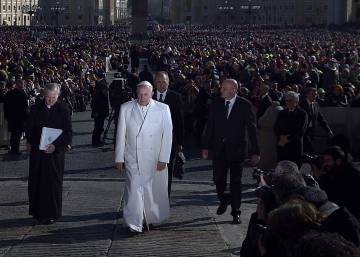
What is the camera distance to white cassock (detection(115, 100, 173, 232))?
28.8 feet

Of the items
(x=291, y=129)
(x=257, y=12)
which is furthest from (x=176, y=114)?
(x=257, y=12)

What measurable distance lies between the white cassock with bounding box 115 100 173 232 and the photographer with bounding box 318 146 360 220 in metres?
1.89

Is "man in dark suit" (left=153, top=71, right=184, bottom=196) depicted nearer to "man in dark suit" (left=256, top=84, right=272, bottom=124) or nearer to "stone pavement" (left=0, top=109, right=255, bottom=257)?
"stone pavement" (left=0, top=109, right=255, bottom=257)

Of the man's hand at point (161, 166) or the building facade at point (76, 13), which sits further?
the building facade at point (76, 13)

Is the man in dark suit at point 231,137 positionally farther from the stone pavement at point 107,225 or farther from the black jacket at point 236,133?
the stone pavement at point 107,225

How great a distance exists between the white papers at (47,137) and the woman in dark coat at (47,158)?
1.3 inches

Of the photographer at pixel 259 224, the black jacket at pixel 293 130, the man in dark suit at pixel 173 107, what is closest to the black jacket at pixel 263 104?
the black jacket at pixel 293 130

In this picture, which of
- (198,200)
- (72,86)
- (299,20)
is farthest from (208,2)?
(198,200)

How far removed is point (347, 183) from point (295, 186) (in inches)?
45.3

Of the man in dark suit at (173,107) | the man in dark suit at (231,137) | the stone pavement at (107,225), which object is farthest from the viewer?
the man in dark suit at (173,107)

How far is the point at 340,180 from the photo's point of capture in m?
7.22

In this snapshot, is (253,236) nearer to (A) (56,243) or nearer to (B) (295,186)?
(B) (295,186)

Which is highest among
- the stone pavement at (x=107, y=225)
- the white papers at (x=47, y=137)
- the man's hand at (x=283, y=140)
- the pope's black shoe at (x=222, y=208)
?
the white papers at (x=47, y=137)

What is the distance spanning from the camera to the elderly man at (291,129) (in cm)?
1084
